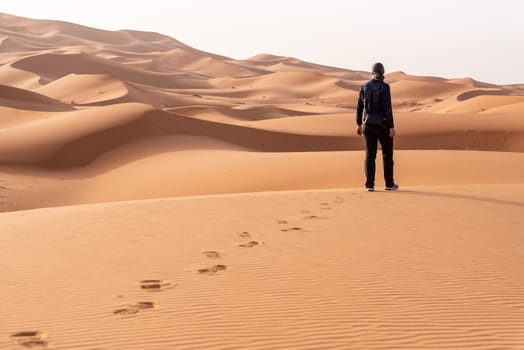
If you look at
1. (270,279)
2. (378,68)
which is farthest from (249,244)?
(378,68)

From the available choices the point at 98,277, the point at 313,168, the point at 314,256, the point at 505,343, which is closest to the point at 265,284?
the point at 314,256

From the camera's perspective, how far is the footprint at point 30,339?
368 cm

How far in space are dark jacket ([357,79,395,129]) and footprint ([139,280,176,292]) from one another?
14.6 ft

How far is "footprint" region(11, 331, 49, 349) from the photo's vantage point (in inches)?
145

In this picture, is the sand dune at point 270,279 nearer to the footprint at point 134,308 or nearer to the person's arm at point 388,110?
the footprint at point 134,308

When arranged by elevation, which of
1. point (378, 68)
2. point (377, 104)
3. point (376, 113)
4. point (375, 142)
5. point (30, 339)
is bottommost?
point (30, 339)

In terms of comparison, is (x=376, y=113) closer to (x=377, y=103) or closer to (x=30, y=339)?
(x=377, y=103)

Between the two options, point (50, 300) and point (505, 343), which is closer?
point (505, 343)

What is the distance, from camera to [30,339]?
12.4 feet

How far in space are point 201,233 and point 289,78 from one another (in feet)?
250

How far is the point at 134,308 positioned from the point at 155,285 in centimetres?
57

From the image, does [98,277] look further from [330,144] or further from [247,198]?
[330,144]

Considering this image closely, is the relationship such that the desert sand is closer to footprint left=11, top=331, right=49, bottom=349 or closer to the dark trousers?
footprint left=11, top=331, right=49, bottom=349

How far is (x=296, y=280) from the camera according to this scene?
4898 mm
